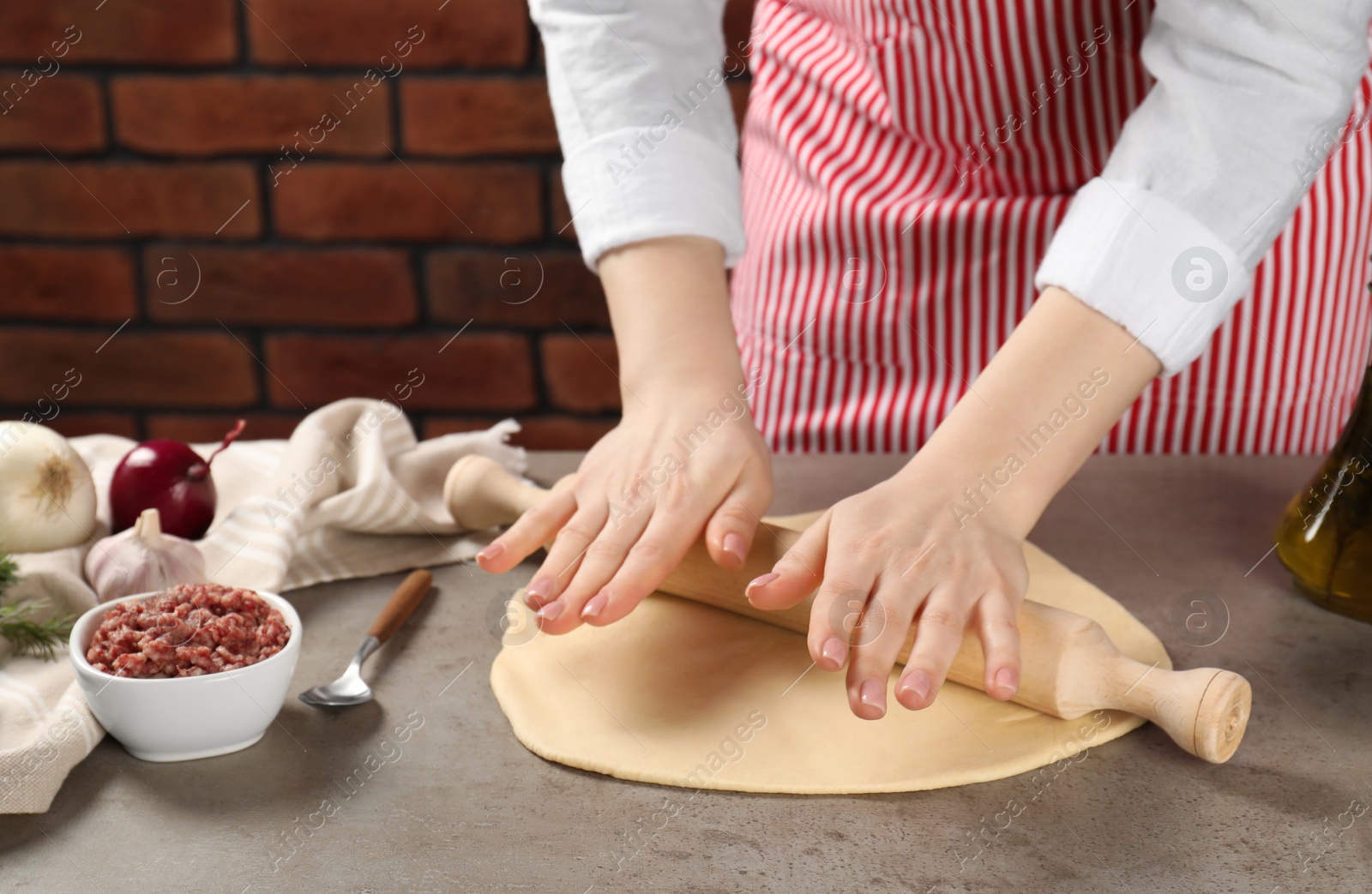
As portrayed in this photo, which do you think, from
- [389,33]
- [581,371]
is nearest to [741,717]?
[581,371]

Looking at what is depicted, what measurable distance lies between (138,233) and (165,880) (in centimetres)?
136

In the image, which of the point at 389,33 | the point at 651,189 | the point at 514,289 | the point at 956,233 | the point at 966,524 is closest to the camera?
the point at 966,524

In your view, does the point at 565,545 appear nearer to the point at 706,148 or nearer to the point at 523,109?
the point at 706,148

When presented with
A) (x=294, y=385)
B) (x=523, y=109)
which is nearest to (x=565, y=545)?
(x=523, y=109)

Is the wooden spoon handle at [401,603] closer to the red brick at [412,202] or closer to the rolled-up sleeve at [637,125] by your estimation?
the rolled-up sleeve at [637,125]

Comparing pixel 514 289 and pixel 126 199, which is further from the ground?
pixel 126 199

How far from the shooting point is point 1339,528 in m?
0.75

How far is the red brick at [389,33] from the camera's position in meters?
1.54

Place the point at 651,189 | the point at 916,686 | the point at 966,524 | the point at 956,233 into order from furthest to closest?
the point at 956,233, the point at 651,189, the point at 966,524, the point at 916,686

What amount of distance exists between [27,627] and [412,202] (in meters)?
1.05

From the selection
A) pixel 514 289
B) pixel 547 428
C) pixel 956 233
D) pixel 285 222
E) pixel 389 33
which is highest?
pixel 389 33

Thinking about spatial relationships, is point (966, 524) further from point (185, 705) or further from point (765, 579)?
point (185, 705)

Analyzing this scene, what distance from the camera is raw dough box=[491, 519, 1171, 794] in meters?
0.60

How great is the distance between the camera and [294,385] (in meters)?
1.74
